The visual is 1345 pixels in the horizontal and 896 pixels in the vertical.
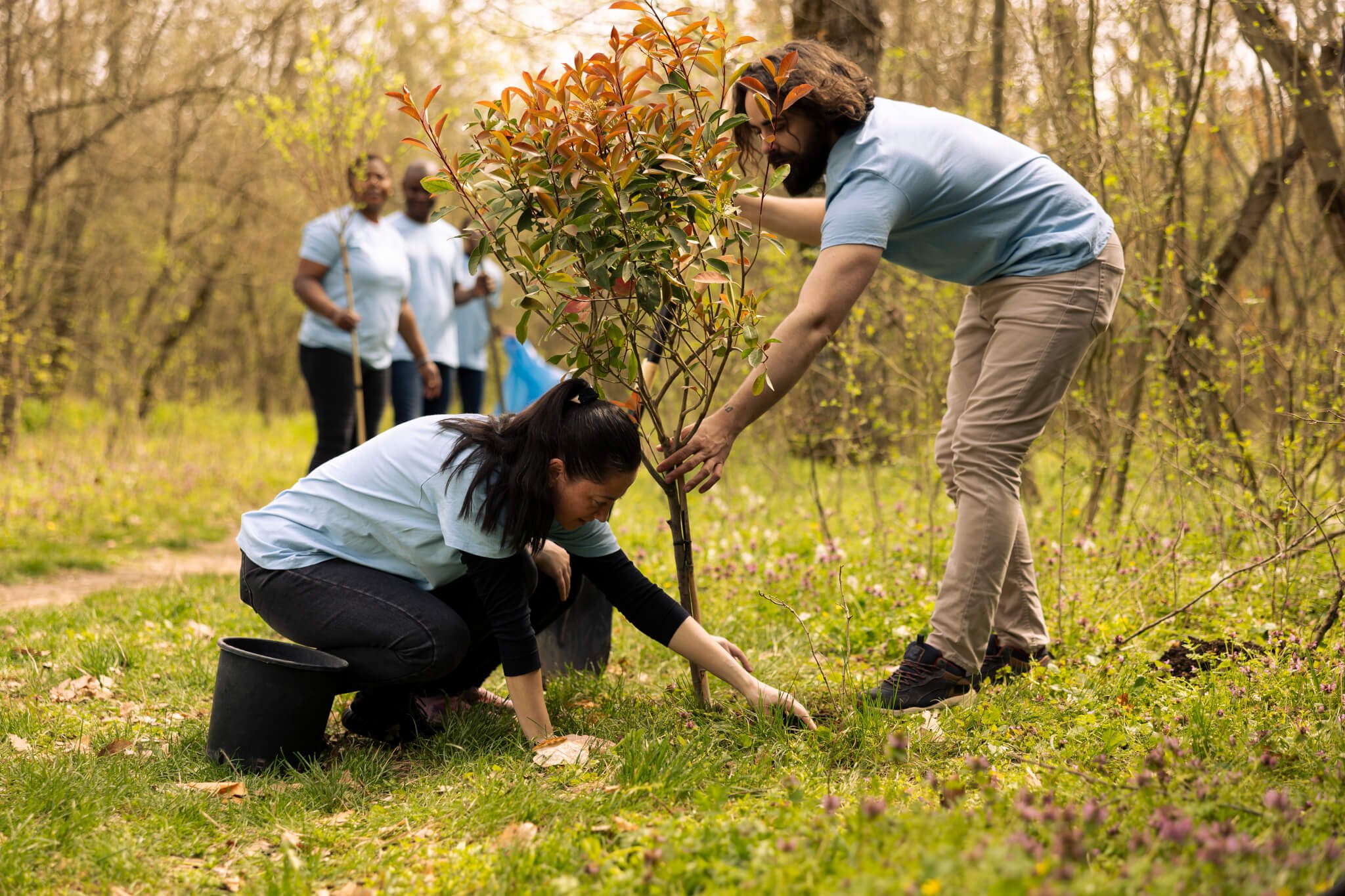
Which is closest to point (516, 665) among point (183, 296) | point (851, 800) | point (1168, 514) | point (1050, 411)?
point (851, 800)

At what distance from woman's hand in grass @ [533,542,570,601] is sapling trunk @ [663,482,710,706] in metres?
0.34

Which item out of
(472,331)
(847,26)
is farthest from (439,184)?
(847,26)

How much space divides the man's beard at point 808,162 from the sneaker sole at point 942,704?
4.75ft

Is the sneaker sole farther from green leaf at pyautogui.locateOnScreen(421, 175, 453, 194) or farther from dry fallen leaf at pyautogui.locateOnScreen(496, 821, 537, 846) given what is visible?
green leaf at pyautogui.locateOnScreen(421, 175, 453, 194)

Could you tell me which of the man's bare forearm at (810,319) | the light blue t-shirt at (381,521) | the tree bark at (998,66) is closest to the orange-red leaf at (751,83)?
the man's bare forearm at (810,319)

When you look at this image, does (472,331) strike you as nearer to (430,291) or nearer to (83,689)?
(430,291)

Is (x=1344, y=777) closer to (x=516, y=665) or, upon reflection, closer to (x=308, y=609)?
(x=516, y=665)

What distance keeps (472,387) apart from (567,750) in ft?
15.5

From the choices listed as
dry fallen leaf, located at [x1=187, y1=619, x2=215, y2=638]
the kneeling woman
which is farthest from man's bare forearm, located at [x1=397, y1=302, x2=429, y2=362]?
the kneeling woman

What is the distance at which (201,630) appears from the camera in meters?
4.20

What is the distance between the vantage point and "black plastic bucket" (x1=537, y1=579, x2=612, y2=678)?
11.7 ft

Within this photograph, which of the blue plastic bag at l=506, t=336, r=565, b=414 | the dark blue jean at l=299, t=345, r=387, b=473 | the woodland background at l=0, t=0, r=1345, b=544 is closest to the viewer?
the woodland background at l=0, t=0, r=1345, b=544

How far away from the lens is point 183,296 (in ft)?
40.8

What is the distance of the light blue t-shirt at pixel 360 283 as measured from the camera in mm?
5750
